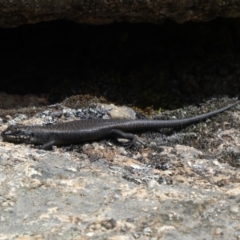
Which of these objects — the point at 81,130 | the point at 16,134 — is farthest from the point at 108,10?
the point at 16,134

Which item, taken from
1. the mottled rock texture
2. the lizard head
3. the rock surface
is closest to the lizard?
the lizard head

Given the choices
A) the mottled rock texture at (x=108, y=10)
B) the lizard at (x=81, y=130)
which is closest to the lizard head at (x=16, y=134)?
the lizard at (x=81, y=130)

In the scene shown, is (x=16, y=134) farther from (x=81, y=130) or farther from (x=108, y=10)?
(x=108, y=10)

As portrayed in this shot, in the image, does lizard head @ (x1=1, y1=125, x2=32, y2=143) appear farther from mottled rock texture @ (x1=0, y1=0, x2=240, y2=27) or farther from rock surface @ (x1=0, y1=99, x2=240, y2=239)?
mottled rock texture @ (x1=0, y1=0, x2=240, y2=27)

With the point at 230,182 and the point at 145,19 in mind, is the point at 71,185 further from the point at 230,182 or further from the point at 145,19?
the point at 145,19

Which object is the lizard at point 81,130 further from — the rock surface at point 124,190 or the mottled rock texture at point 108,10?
the mottled rock texture at point 108,10

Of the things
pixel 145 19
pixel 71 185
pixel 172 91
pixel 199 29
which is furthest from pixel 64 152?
pixel 199 29
